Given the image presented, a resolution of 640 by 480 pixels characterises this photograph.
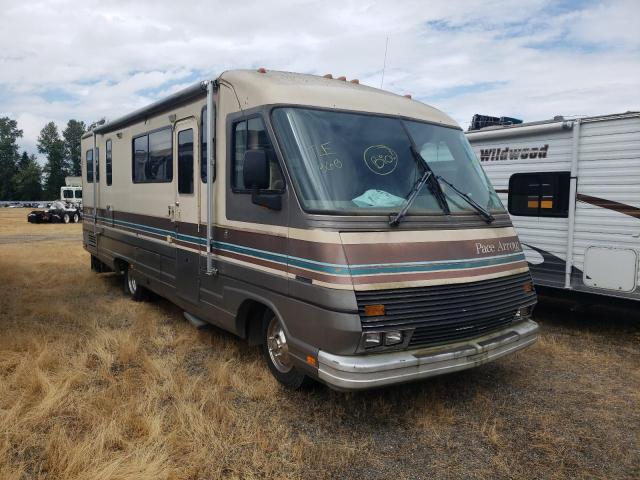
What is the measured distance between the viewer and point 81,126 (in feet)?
297

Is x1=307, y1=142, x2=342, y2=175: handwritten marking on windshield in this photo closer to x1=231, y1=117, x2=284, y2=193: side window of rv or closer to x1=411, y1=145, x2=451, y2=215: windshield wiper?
x1=231, y1=117, x2=284, y2=193: side window of rv

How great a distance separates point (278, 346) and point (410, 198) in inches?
Answer: 65.9

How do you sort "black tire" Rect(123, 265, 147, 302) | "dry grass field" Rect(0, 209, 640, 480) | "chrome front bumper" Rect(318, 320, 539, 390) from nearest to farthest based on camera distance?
"dry grass field" Rect(0, 209, 640, 480) < "chrome front bumper" Rect(318, 320, 539, 390) < "black tire" Rect(123, 265, 147, 302)

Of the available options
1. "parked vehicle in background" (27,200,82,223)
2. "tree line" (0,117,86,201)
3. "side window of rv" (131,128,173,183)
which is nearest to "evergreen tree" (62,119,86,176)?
"tree line" (0,117,86,201)

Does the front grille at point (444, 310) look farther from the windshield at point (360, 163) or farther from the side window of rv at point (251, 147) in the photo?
the side window of rv at point (251, 147)

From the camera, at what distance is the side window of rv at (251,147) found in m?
4.13

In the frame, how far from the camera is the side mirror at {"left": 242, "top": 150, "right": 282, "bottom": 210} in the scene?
4.05m

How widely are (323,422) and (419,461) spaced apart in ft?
2.64

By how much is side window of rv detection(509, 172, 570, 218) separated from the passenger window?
425cm

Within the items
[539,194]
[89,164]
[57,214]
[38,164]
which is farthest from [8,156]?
[539,194]

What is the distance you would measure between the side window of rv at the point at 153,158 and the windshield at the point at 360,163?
2.44m

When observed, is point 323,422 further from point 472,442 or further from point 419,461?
point 472,442

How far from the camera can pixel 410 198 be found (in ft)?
13.5

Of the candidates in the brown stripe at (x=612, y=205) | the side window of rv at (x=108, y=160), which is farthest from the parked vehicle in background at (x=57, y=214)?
the brown stripe at (x=612, y=205)
